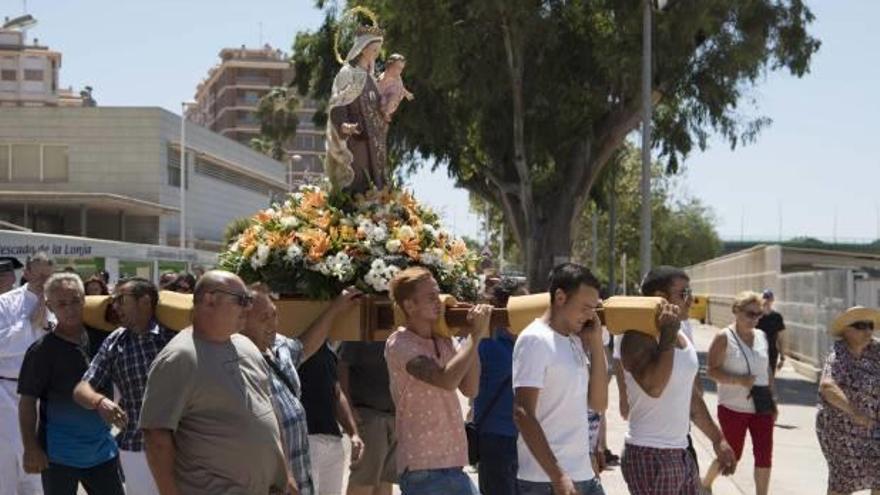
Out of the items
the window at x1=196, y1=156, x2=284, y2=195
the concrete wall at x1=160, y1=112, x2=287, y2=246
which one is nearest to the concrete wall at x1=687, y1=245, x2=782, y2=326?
the concrete wall at x1=160, y1=112, x2=287, y2=246

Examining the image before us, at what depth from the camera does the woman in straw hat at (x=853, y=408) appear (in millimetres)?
8617

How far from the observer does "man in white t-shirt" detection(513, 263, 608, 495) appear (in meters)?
5.59

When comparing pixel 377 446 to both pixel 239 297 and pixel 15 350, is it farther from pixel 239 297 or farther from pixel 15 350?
pixel 239 297

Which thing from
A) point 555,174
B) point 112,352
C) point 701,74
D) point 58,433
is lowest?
point 58,433

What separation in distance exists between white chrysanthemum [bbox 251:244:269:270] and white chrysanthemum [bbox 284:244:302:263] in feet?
0.36

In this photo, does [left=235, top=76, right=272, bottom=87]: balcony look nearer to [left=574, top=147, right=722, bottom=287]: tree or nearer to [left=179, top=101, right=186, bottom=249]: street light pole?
[left=574, top=147, right=722, bottom=287]: tree

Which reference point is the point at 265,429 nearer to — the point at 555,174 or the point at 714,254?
the point at 555,174

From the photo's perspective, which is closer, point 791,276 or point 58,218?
point 791,276

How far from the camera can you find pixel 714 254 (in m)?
93.5

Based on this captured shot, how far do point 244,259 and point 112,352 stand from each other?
0.85 metres

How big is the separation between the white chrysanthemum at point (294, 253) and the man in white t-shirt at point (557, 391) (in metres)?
1.43

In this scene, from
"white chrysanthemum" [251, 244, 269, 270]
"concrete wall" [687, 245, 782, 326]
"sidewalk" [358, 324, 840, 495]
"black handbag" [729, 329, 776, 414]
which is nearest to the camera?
"white chrysanthemum" [251, 244, 269, 270]

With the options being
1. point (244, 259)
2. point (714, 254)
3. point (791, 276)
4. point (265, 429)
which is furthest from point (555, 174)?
point (714, 254)

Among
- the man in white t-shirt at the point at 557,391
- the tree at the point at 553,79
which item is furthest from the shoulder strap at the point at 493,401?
the tree at the point at 553,79
